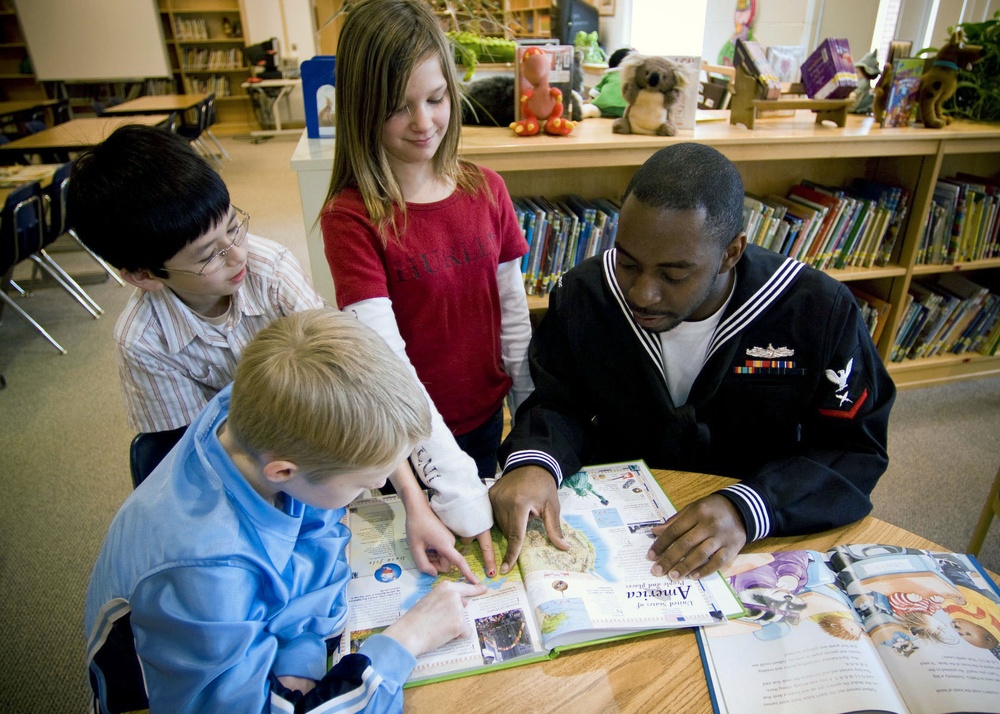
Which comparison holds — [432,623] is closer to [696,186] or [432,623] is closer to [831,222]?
[696,186]

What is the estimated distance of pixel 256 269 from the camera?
1.14m

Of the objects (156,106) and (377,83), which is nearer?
(377,83)

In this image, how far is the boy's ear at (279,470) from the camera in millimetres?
734

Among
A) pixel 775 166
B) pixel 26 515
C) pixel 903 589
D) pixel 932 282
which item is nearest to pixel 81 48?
pixel 26 515

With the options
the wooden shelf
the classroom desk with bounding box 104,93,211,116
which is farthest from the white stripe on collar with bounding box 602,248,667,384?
the classroom desk with bounding box 104,93,211,116

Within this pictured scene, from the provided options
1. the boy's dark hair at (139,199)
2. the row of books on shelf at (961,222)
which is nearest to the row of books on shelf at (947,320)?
the row of books on shelf at (961,222)

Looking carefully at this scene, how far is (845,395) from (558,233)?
49.5 inches

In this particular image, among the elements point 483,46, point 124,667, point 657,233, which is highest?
point 483,46

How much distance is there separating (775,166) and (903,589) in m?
2.07

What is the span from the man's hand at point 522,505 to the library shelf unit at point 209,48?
948 cm

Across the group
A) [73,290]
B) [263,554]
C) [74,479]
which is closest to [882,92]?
[263,554]

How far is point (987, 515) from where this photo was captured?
1654mm

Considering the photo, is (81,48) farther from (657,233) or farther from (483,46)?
(657,233)

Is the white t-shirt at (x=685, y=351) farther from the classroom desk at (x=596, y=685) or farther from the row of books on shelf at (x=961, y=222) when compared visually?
the row of books on shelf at (x=961, y=222)
